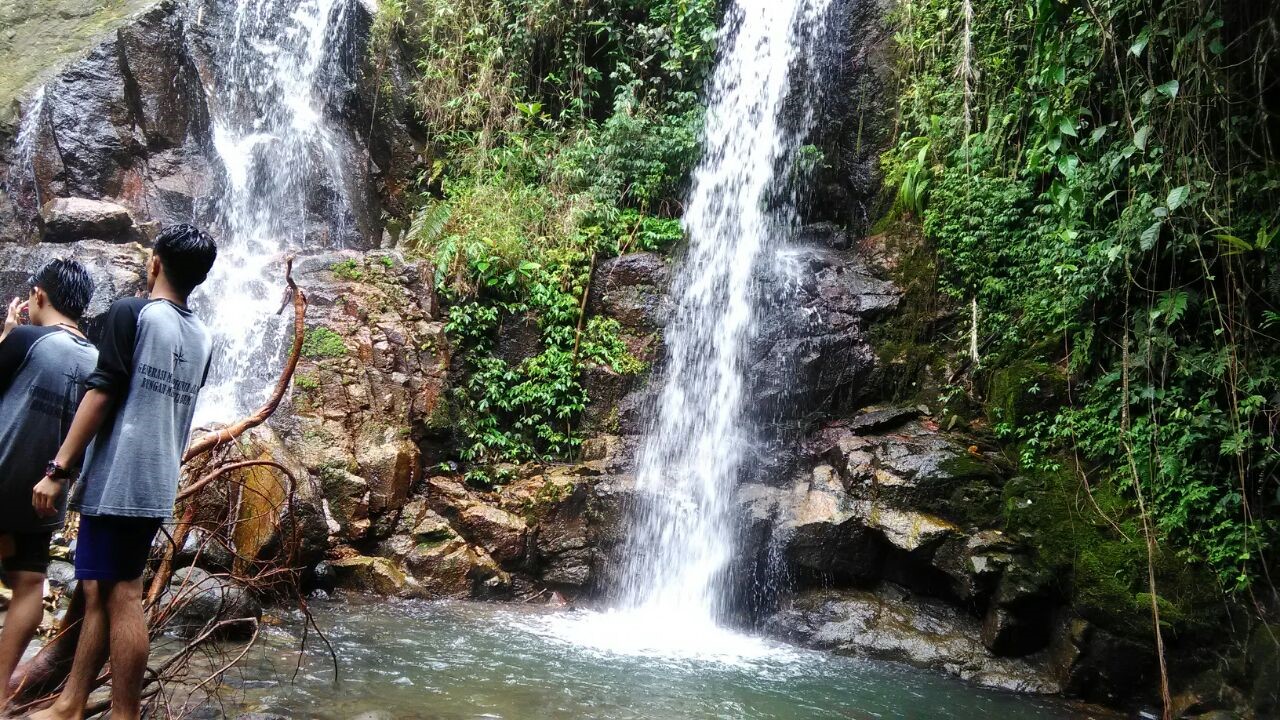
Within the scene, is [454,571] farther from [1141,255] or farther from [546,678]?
[1141,255]

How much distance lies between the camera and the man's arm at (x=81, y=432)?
9.29ft

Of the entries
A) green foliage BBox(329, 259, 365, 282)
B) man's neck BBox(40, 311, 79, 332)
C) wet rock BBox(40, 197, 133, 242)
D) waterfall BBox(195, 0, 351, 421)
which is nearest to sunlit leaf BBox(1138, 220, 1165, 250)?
man's neck BBox(40, 311, 79, 332)

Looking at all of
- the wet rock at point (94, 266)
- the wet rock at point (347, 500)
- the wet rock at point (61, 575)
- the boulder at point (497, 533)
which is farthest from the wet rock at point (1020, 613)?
the wet rock at point (94, 266)

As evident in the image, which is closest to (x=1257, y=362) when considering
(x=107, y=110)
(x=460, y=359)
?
(x=460, y=359)

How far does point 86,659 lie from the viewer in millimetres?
2895

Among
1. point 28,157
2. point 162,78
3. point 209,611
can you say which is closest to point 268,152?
point 162,78

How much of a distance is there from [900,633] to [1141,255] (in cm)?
365

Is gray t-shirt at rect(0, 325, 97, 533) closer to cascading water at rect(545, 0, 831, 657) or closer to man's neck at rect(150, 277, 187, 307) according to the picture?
man's neck at rect(150, 277, 187, 307)

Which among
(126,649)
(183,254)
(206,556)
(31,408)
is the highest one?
(183,254)

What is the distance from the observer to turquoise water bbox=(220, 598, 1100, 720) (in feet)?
14.5

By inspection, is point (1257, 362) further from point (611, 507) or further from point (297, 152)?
point (297, 152)

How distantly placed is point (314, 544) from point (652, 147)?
22.7ft

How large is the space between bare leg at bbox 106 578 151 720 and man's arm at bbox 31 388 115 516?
0.44m

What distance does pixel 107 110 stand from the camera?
33.7ft
